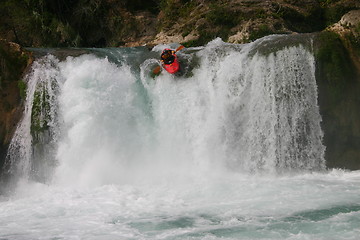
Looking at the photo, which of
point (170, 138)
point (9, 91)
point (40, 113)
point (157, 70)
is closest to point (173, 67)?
point (157, 70)

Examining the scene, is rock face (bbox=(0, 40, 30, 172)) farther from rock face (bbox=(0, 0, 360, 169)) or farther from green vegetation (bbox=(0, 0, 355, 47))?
green vegetation (bbox=(0, 0, 355, 47))

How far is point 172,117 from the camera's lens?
9266 millimetres

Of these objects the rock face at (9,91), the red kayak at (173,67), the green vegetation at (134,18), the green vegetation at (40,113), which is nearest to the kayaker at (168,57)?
the red kayak at (173,67)

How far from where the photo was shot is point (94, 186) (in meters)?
8.43

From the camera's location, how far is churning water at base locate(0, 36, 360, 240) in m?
7.07

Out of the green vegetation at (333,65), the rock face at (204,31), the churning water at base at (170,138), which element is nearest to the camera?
the churning water at base at (170,138)

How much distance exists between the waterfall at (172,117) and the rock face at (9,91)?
0.64ft

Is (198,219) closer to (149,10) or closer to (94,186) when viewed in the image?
(94,186)

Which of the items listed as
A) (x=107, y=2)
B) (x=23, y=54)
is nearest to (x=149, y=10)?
(x=107, y=2)

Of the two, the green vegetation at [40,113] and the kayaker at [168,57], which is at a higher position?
Answer: the kayaker at [168,57]

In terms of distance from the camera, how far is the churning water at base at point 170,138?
7.07 metres

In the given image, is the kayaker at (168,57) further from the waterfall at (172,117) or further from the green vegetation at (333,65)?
the green vegetation at (333,65)

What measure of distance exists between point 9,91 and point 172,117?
3408mm

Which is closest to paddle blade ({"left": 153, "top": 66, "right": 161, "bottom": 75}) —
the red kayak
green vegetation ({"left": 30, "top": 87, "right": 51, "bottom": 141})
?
the red kayak
